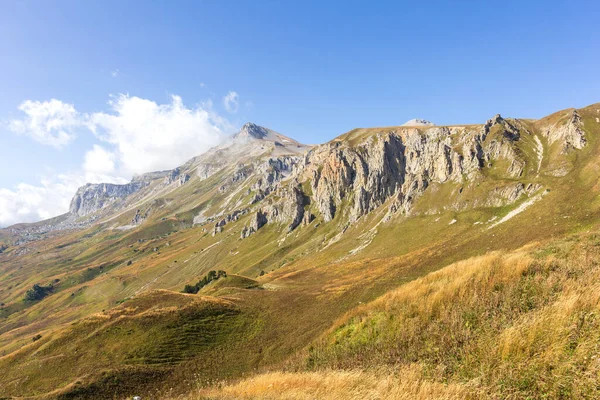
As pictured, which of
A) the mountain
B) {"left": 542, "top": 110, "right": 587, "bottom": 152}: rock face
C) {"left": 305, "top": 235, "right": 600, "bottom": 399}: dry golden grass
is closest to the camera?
{"left": 305, "top": 235, "right": 600, "bottom": 399}: dry golden grass

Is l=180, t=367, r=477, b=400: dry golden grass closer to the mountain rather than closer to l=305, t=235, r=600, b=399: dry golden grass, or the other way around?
the mountain

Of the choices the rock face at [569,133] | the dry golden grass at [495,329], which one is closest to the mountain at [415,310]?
the dry golden grass at [495,329]

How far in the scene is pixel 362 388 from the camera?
9.52m

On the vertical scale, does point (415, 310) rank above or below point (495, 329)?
Answer: below

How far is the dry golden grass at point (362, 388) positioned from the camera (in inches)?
320

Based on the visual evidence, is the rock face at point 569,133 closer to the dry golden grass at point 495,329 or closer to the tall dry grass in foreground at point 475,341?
the dry golden grass at point 495,329

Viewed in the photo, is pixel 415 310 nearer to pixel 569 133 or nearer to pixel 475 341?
pixel 475 341

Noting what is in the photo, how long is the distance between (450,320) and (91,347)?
53.6m

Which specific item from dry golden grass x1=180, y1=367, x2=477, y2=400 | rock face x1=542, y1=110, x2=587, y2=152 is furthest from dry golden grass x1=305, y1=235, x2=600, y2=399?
rock face x1=542, y1=110, x2=587, y2=152

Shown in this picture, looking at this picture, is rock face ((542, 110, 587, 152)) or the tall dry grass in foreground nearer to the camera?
the tall dry grass in foreground

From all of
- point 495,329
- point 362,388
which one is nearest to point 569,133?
point 495,329

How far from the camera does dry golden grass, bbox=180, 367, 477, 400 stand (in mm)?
8117

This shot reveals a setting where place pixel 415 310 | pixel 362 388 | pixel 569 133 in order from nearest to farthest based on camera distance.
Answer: pixel 362 388 → pixel 415 310 → pixel 569 133

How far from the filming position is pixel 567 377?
7.03 meters
